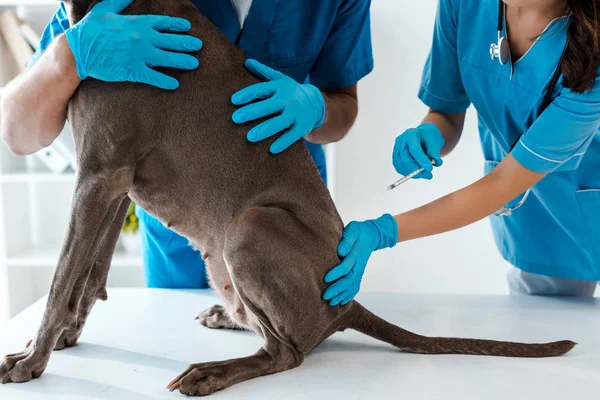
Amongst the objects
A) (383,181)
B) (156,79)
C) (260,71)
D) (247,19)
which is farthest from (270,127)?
(383,181)

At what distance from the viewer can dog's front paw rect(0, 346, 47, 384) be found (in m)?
1.27

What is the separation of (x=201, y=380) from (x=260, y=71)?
68cm

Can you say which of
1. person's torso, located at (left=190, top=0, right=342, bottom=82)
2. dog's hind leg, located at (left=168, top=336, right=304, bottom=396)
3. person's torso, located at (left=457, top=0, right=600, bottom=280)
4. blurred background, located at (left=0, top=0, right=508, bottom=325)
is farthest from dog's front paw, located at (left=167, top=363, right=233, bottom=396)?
blurred background, located at (left=0, top=0, right=508, bottom=325)

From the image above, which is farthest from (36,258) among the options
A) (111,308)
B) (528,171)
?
(528,171)

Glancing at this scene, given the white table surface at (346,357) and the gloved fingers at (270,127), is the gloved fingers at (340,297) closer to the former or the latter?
the white table surface at (346,357)

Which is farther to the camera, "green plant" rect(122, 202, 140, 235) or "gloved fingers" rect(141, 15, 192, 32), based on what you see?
"green plant" rect(122, 202, 140, 235)

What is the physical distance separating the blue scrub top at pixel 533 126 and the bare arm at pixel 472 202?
0.04 meters

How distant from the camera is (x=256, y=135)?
137 centimetres

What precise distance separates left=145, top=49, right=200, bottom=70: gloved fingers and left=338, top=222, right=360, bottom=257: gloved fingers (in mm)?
489

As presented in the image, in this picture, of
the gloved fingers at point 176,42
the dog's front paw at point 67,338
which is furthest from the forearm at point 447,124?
the dog's front paw at point 67,338

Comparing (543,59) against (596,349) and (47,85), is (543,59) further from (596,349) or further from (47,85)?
(47,85)

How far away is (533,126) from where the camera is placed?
1.46 metres

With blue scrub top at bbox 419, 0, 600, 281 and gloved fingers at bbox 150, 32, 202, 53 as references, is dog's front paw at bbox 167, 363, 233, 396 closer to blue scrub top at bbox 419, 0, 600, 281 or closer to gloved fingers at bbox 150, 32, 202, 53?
gloved fingers at bbox 150, 32, 202, 53

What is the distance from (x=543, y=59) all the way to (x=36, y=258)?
2.51 m
